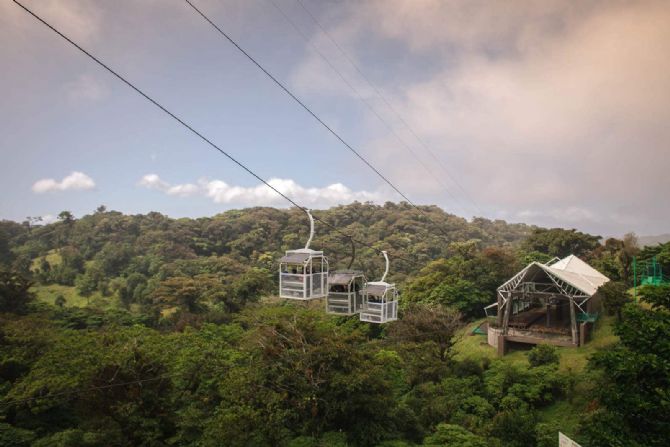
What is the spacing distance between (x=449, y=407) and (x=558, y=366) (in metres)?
5.87

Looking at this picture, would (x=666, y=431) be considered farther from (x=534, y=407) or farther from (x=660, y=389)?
(x=534, y=407)

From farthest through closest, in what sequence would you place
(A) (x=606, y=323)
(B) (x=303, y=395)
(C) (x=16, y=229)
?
(C) (x=16, y=229)
(A) (x=606, y=323)
(B) (x=303, y=395)

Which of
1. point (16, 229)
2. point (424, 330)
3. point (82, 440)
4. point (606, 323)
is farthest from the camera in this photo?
point (16, 229)

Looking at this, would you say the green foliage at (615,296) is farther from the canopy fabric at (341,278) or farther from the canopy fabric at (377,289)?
the canopy fabric at (341,278)

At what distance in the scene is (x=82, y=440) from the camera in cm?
1411

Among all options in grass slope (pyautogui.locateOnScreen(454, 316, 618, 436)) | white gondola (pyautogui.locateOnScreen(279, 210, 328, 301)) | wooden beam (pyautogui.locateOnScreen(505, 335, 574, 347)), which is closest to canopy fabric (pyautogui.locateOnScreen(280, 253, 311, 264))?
white gondola (pyautogui.locateOnScreen(279, 210, 328, 301))

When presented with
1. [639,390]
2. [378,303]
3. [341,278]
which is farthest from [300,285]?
[639,390]

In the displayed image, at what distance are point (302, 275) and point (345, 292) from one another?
1.73 meters

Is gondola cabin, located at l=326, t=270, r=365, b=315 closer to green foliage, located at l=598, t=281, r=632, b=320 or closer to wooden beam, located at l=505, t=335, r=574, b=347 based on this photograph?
wooden beam, located at l=505, t=335, r=574, b=347

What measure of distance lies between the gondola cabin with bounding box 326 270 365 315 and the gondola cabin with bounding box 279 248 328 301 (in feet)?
2.08

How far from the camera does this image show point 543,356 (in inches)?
785

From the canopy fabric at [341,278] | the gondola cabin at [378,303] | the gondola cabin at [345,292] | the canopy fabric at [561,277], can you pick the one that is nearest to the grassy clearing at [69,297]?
the gondola cabin at [345,292]

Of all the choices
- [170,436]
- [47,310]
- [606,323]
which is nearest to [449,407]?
[170,436]

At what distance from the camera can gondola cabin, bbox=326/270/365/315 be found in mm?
13172
